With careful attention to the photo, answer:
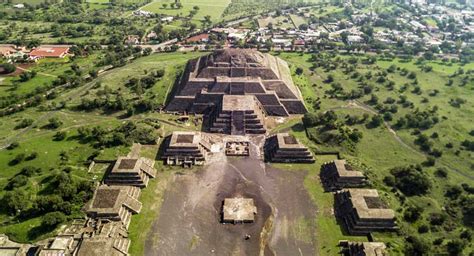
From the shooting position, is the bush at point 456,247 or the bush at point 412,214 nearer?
the bush at point 456,247

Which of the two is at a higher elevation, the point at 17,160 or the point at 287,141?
the point at 287,141

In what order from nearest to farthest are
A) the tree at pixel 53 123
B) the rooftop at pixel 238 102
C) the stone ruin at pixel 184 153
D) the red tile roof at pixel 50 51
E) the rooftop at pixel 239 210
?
the rooftop at pixel 239 210 < the stone ruin at pixel 184 153 < the rooftop at pixel 238 102 < the tree at pixel 53 123 < the red tile roof at pixel 50 51

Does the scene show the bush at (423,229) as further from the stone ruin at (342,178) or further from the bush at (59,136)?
the bush at (59,136)

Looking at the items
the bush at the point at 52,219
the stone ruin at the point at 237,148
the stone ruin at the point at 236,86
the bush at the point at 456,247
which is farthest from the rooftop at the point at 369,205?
the bush at the point at 52,219

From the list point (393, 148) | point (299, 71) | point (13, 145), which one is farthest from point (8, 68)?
point (393, 148)

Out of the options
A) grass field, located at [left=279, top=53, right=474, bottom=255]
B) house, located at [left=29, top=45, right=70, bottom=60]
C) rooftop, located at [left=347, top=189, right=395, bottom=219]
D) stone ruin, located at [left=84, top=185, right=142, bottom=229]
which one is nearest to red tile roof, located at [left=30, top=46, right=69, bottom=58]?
house, located at [left=29, top=45, right=70, bottom=60]

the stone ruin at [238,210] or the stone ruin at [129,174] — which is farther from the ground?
the stone ruin at [129,174]

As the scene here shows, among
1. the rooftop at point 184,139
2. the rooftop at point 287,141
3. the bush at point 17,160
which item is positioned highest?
the rooftop at point 287,141

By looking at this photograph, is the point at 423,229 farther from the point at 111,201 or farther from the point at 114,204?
the point at 111,201
